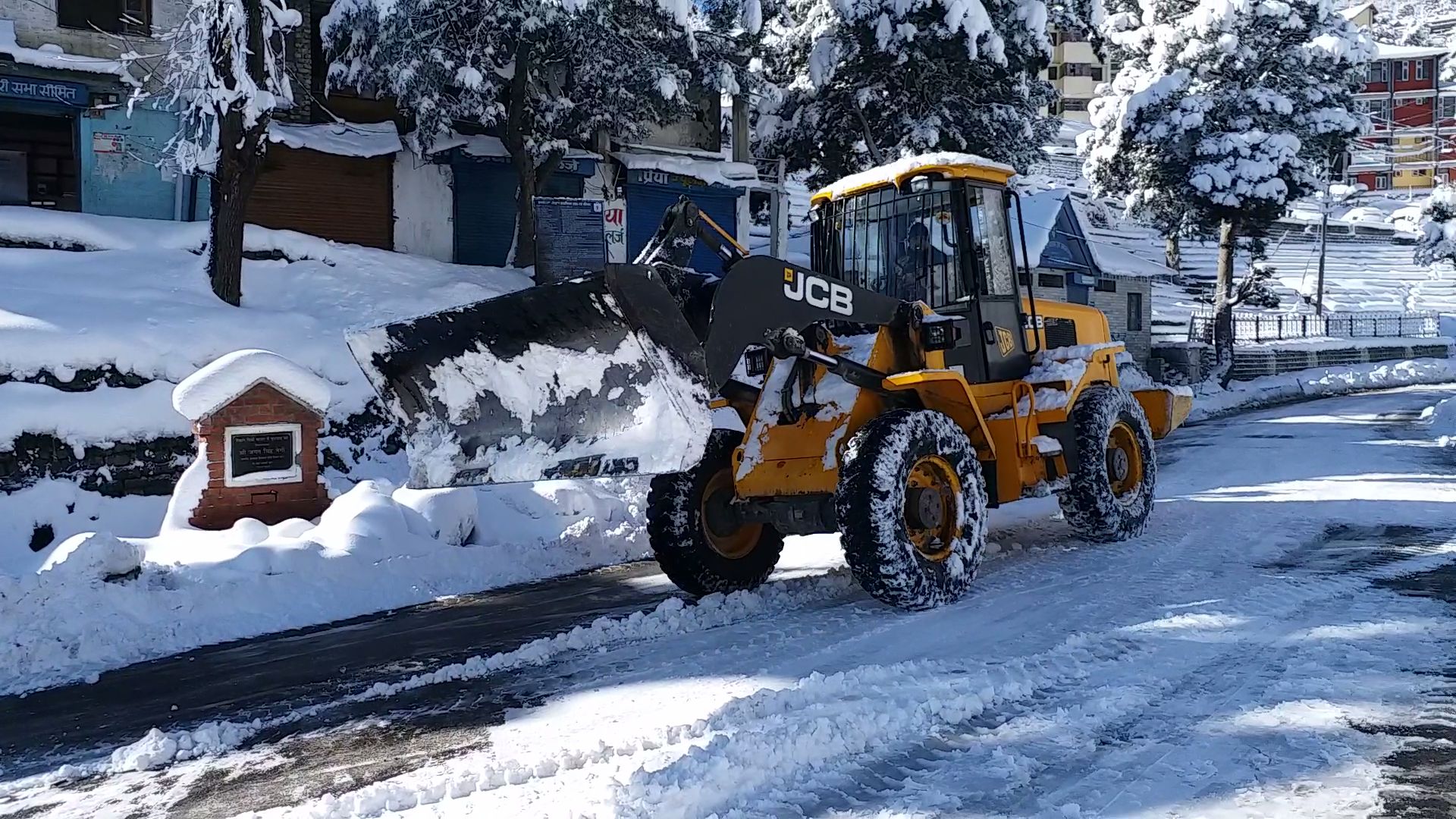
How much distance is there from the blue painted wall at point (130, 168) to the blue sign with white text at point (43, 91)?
0.46 m

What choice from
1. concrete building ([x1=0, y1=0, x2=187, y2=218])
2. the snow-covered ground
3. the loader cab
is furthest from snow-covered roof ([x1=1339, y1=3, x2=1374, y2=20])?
the loader cab

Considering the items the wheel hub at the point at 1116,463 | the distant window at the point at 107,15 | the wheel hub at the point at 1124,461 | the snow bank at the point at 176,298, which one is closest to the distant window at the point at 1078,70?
the snow bank at the point at 176,298

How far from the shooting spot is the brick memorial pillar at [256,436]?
9180 mm

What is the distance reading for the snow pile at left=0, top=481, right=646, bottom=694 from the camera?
21.2ft

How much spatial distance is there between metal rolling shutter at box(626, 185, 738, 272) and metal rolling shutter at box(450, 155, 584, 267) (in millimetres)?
2632

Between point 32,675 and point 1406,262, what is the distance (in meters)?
67.8

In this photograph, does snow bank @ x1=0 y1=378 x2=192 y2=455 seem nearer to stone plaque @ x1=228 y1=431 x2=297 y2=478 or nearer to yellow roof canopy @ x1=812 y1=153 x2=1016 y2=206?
stone plaque @ x1=228 y1=431 x2=297 y2=478

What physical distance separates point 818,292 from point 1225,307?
25.9 m

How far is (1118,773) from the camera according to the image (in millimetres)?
3939

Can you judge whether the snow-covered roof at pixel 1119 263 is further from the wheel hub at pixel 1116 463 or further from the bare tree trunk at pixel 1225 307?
the wheel hub at pixel 1116 463

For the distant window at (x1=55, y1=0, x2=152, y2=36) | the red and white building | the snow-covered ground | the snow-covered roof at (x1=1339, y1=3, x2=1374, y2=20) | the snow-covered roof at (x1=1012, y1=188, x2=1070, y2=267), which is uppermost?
the snow-covered roof at (x1=1339, y1=3, x2=1374, y2=20)

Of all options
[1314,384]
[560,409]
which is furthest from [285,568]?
[1314,384]

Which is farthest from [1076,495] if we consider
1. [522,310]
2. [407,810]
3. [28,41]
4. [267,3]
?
[28,41]

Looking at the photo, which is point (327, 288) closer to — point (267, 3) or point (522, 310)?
point (267, 3)
